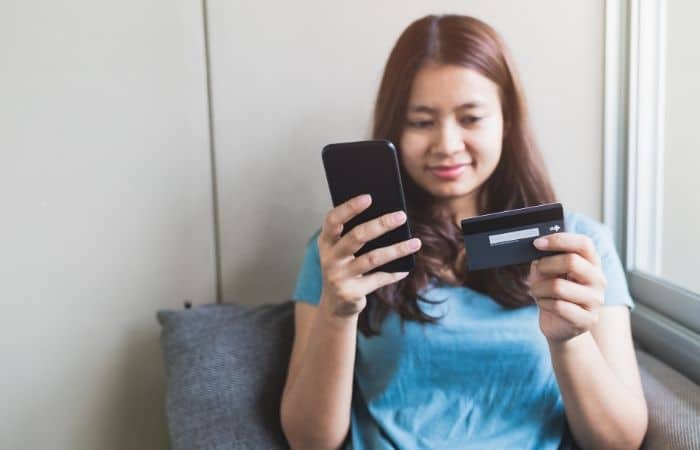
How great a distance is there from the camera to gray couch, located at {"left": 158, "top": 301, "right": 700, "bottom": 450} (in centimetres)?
91

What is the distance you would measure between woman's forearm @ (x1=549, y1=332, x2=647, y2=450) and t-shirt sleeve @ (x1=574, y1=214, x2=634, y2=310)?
4.8 inches

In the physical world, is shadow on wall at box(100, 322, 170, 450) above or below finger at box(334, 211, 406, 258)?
below

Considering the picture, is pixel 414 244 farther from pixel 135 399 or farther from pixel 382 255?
pixel 135 399

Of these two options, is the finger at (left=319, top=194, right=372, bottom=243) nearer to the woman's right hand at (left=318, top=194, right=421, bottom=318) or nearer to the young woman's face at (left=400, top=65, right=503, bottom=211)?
the woman's right hand at (left=318, top=194, right=421, bottom=318)

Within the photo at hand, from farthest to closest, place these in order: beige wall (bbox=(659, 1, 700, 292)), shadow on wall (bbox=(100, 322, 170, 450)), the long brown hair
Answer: shadow on wall (bbox=(100, 322, 170, 450))
beige wall (bbox=(659, 1, 700, 292))
the long brown hair

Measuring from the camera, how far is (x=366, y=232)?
75 centimetres

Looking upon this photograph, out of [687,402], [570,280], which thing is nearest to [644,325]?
[687,402]

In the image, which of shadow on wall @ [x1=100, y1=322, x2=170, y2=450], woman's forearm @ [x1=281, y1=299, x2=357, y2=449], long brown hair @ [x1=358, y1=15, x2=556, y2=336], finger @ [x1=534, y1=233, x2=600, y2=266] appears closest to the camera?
finger @ [x1=534, y1=233, x2=600, y2=266]

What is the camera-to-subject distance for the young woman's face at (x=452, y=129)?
0.92m

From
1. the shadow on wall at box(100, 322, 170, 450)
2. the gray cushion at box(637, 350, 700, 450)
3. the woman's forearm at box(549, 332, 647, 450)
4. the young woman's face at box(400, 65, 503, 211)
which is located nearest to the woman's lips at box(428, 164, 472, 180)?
the young woman's face at box(400, 65, 503, 211)

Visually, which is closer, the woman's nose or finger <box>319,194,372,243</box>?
finger <box>319,194,372,243</box>

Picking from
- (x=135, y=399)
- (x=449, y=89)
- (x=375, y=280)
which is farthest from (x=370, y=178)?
(x=135, y=399)

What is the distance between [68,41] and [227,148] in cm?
35

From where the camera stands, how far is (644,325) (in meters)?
1.16
